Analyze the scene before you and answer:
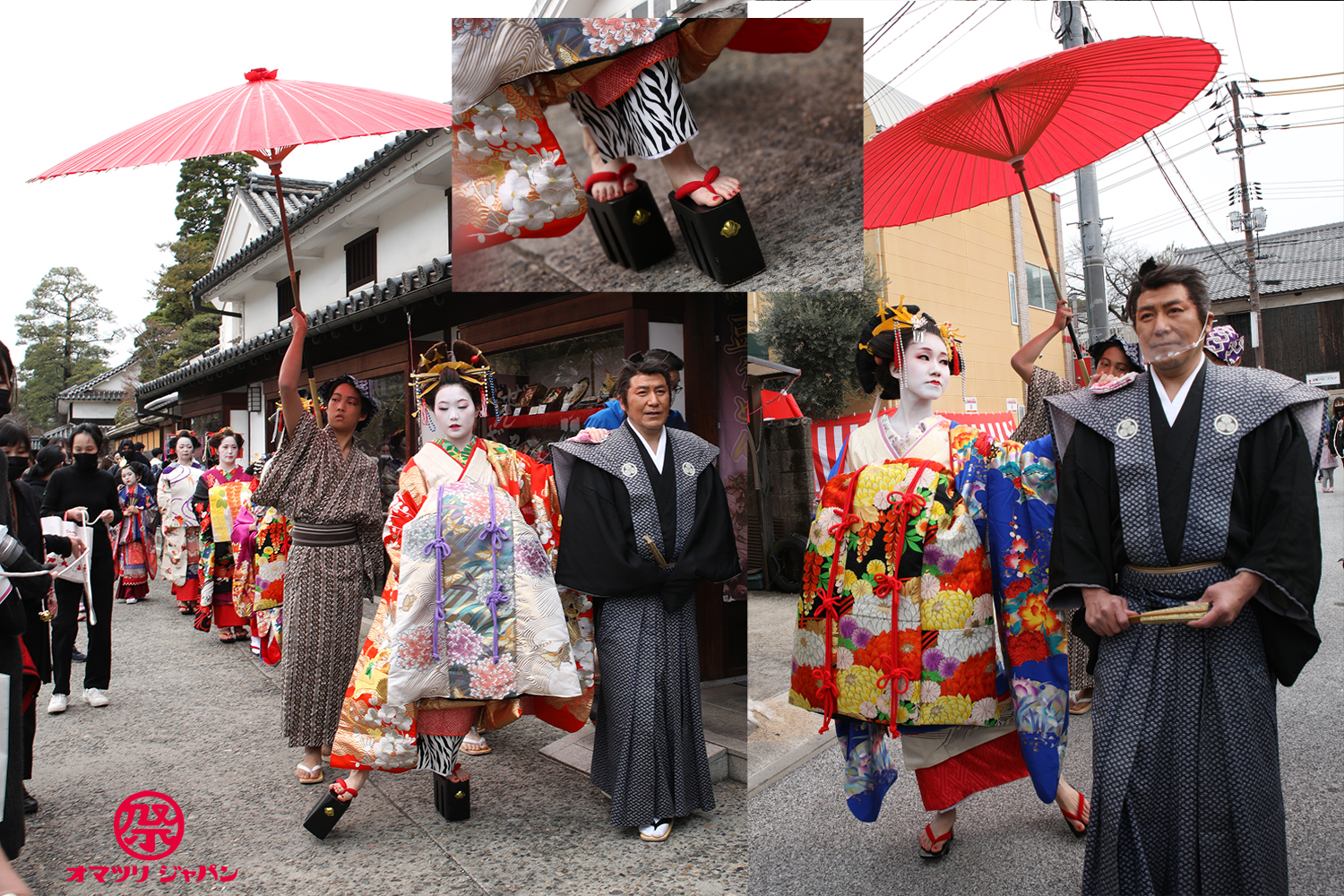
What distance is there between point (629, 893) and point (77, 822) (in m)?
2.35

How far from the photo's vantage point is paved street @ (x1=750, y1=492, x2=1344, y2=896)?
8.17 feet

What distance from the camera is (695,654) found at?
10.5 ft

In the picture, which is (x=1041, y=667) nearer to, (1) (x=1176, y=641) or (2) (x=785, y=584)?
(1) (x=1176, y=641)

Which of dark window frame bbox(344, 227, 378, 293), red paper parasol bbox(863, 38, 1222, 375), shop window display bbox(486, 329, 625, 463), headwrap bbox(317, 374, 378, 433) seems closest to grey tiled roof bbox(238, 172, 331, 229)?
dark window frame bbox(344, 227, 378, 293)

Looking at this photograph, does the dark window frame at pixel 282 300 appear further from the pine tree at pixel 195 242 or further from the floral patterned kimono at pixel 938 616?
the floral patterned kimono at pixel 938 616

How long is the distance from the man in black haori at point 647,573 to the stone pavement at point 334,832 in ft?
0.75

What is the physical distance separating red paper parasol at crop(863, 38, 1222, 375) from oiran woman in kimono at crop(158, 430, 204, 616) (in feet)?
24.8

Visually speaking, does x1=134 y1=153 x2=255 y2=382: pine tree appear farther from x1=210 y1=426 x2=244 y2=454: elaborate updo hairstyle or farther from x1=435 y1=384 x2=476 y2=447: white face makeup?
x1=435 y1=384 x2=476 y2=447: white face makeup

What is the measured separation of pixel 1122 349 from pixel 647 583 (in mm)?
2251

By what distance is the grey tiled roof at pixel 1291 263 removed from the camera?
9.46 ft

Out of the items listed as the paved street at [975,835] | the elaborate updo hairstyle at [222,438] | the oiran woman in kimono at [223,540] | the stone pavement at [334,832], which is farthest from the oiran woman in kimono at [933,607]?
the elaborate updo hairstyle at [222,438]

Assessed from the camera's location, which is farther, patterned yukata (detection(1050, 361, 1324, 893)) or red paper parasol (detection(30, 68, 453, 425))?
red paper parasol (detection(30, 68, 453, 425))

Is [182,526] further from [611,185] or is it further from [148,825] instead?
[611,185]

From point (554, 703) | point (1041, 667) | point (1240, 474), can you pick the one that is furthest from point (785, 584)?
point (1240, 474)
